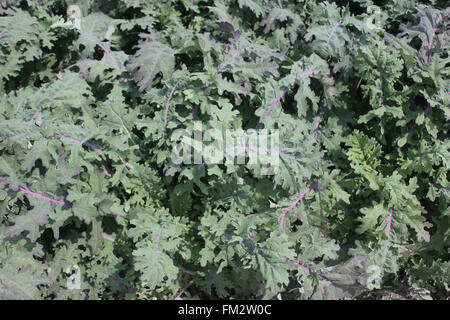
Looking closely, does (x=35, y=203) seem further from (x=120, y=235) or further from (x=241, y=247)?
(x=241, y=247)

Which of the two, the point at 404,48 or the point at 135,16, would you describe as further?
the point at 135,16

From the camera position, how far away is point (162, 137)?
2551 millimetres

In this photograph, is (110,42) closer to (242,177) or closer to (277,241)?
(242,177)

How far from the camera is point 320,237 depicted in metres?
2.58

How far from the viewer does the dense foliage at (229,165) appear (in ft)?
7.82

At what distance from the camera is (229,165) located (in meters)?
2.29

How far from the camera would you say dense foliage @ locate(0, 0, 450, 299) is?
2.38m

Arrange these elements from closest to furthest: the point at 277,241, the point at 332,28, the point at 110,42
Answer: the point at 277,241 < the point at 332,28 < the point at 110,42

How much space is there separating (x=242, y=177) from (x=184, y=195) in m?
0.38

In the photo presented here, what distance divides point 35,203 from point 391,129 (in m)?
2.31

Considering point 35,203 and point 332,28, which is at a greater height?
point 332,28

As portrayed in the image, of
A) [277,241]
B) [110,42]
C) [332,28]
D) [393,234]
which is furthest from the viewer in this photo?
[110,42]
